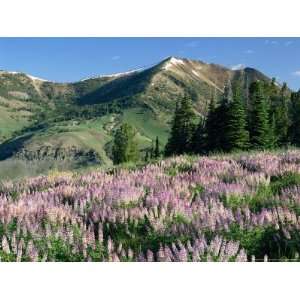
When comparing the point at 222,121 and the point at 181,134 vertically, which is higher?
the point at 181,134

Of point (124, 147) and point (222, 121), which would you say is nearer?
point (222, 121)

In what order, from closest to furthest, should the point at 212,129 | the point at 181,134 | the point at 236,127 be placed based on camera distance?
the point at 236,127
the point at 212,129
the point at 181,134

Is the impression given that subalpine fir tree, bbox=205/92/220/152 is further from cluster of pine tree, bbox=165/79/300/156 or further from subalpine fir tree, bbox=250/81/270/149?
subalpine fir tree, bbox=250/81/270/149

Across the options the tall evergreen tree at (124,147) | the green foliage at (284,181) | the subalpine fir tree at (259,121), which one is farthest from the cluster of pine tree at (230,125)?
the green foliage at (284,181)

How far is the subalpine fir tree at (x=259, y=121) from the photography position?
63834 mm

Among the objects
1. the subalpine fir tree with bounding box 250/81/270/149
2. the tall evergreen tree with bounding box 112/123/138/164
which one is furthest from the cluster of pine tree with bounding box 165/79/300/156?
the tall evergreen tree with bounding box 112/123/138/164

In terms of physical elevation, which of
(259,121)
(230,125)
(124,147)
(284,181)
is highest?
(124,147)

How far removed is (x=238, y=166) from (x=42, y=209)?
4484 mm

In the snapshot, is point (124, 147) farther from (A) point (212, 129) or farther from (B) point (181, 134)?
(A) point (212, 129)

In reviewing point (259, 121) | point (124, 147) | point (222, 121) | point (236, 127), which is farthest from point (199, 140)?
point (124, 147)

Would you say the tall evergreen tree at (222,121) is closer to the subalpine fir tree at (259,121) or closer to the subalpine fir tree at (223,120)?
the subalpine fir tree at (223,120)

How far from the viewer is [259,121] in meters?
65.5
